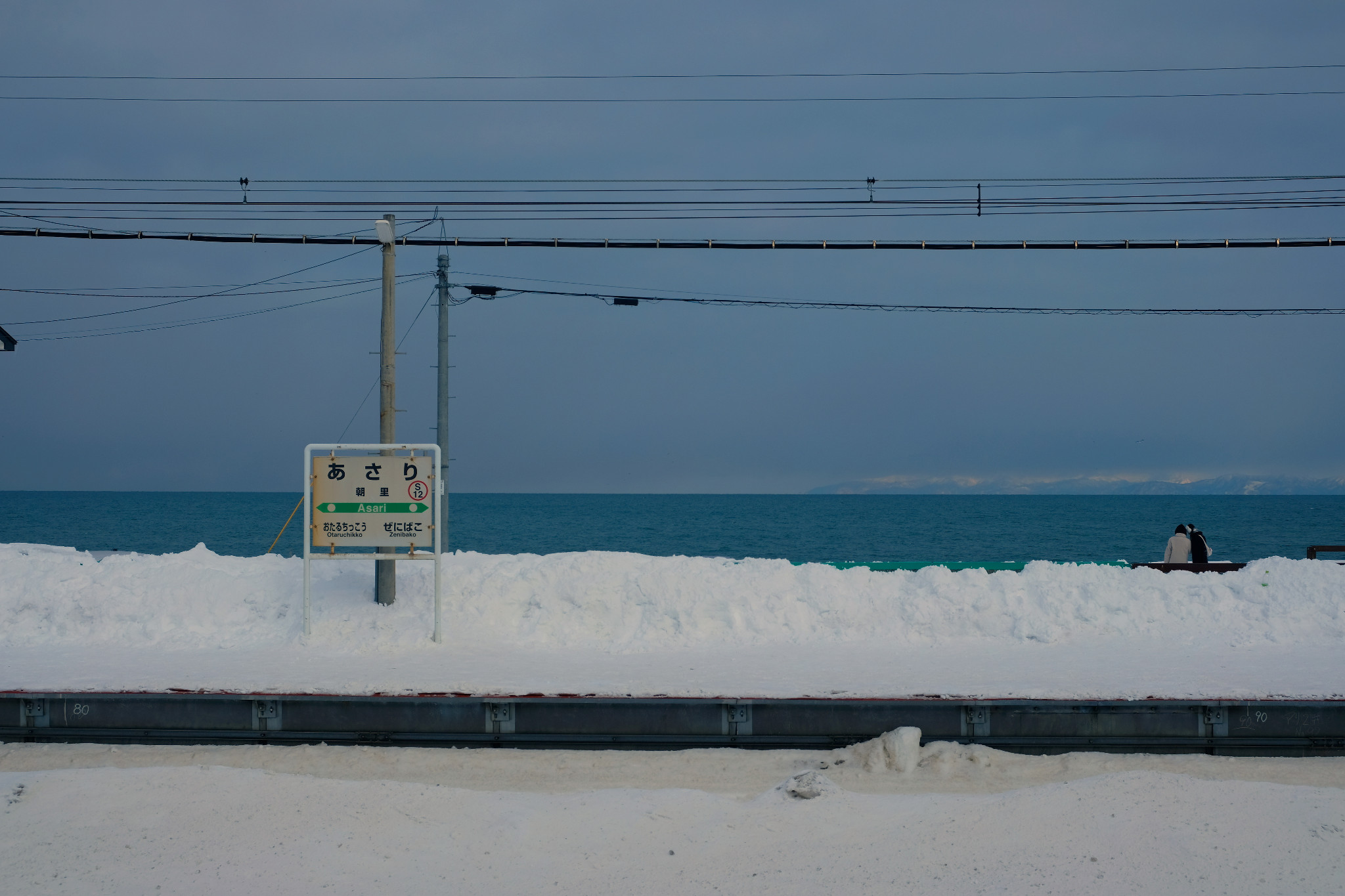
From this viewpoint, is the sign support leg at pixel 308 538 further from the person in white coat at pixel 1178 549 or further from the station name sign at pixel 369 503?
the person in white coat at pixel 1178 549

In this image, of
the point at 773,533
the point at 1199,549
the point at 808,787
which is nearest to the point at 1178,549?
the point at 1199,549

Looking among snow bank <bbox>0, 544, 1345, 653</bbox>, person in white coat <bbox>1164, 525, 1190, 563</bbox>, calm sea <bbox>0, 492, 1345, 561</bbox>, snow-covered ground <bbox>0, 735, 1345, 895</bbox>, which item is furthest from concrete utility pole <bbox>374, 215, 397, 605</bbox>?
calm sea <bbox>0, 492, 1345, 561</bbox>

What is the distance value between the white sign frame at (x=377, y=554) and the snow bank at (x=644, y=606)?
431 millimetres

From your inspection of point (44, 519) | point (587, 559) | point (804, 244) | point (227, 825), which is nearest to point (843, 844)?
point (227, 825)

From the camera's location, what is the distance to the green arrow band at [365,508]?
13.9 m

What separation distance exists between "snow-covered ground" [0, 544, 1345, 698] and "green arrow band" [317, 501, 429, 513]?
1568 mm

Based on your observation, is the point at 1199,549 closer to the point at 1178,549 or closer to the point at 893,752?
the point at 1178,549

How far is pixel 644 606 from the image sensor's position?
48.4 ft

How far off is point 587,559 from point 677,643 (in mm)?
2631

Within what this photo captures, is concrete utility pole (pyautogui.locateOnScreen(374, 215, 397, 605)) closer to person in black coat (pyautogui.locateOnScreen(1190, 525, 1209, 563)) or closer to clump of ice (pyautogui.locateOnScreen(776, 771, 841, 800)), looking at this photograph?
clump of ice (pyautogui.locateOnScreen(776, 771, 841, 800))

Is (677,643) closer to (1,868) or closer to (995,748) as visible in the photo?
(995,748)

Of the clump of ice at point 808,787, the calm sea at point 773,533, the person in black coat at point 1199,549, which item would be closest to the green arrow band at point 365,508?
the clump of ice at point 808,787

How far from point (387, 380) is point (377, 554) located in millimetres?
2687

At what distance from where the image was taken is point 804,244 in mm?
15211
